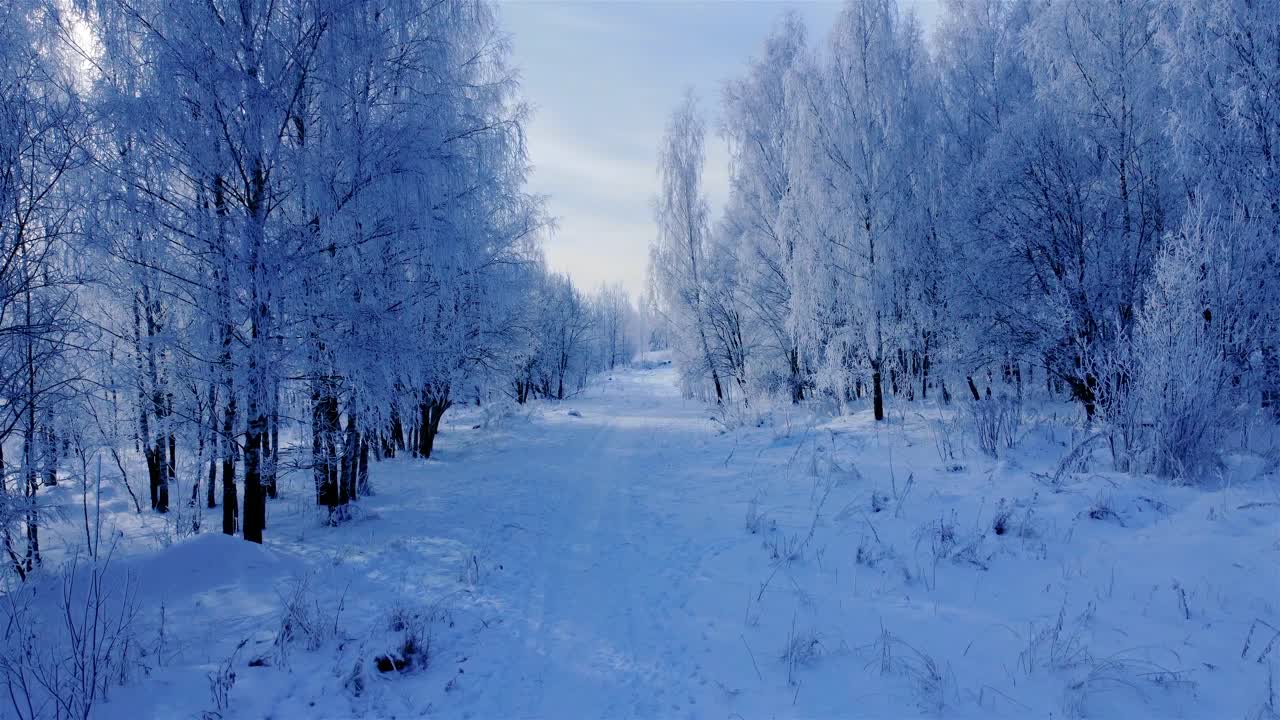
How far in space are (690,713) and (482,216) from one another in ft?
29.3


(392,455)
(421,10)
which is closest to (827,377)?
(421,10)

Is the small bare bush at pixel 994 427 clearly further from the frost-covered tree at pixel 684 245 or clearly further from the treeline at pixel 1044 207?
the frost-covered tree at pixel 684 245

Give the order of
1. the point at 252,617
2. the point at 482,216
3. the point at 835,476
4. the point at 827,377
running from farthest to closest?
the point at 827,377 < the point at 482,216 < the point at 835,476 < the point at 252,617

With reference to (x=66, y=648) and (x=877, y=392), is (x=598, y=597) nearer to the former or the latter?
(x=66, y=648)

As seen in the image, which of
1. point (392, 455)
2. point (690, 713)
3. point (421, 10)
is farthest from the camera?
point (392, 455)

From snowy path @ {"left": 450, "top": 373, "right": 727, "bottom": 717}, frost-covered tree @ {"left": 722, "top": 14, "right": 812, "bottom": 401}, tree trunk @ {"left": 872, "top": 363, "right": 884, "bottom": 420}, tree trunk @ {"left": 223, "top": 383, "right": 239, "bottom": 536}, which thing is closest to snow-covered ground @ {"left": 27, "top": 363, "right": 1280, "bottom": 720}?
snowy path @ {"left": 450, "top": 373, "right": 727, "bottom": 717}

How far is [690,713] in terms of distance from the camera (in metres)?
2.84

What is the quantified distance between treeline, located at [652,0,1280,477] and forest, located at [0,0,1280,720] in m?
0.08

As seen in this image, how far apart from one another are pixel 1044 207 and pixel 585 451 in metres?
11.0

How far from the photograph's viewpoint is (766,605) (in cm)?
402

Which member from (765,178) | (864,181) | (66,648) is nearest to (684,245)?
(765,178)

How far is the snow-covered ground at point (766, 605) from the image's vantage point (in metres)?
2.90

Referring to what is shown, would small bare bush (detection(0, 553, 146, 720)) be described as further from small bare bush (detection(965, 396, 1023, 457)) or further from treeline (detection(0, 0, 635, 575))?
small bare bush (detection(965, 396, 1023, 457))

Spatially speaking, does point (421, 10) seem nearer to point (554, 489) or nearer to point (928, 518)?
point (554, 489)
